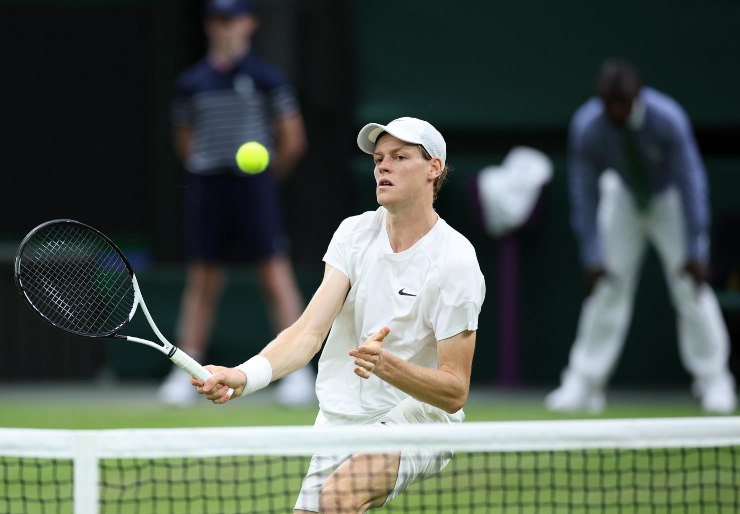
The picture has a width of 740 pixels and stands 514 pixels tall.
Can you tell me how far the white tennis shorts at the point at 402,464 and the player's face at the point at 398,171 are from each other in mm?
541

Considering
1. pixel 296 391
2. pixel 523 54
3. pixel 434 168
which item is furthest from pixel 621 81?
pixel 434 168

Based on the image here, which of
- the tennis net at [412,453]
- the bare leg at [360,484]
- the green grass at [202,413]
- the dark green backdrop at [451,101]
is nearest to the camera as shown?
the tennis net at [412,453]

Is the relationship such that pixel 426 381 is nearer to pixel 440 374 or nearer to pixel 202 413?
pixel 440 374

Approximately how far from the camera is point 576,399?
7199mm

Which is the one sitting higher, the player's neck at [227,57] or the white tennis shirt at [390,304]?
the player's neck at [227,57]

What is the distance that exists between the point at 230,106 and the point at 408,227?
3872 millimetres

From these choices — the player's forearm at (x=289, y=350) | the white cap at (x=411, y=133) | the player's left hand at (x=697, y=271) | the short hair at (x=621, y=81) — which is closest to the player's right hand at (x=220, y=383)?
the player's forearm at (x=289, y=350)

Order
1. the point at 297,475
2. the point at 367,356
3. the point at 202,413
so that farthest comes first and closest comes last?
1. the point at 202,413
2. the point at 297,475
3. the point at 367,356

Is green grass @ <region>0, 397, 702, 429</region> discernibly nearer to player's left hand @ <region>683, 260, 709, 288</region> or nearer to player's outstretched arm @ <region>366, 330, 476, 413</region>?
player's left hand @ <region>683, 260, 709, 288</region>

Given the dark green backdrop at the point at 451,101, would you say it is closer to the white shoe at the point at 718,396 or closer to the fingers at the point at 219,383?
the white shoe at the point at 718,396

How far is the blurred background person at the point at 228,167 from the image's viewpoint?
24.2ft

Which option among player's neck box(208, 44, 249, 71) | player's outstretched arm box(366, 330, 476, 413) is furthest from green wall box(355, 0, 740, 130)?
player's outstretched arm box(366, 330, 476, 413)

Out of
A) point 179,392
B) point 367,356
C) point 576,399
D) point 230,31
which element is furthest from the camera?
point 230,31

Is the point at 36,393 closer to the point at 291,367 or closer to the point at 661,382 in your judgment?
the point at 661,382
